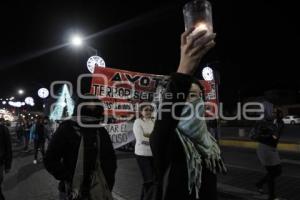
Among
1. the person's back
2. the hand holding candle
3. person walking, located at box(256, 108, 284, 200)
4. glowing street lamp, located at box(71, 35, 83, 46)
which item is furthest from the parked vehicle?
the hand holding candle

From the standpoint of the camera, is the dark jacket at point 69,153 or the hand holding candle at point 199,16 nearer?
the hand holding candle at point 199,16

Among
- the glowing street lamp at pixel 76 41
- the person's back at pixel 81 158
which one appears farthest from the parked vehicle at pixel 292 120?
the person's back at pixel 81 158

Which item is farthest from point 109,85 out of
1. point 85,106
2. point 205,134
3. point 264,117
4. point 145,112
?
point 205,134

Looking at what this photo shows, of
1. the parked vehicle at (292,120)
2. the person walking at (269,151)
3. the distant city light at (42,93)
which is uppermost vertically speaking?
the distant city light at (42,93)

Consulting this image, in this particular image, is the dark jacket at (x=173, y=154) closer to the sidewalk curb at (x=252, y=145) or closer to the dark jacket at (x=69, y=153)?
the dark jacket at (x=69, y=153)

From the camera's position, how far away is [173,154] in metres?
2.32

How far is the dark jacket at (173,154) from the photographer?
2.10m

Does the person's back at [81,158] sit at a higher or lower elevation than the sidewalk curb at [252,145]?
higher

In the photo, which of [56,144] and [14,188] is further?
[14,188]

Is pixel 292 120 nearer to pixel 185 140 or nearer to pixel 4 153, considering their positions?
pixel 4 153

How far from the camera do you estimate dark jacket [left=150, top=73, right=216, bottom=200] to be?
2.10 meters

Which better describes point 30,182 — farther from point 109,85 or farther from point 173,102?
point 173,102

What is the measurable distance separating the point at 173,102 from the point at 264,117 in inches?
262

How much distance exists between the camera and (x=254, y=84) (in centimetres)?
6425
